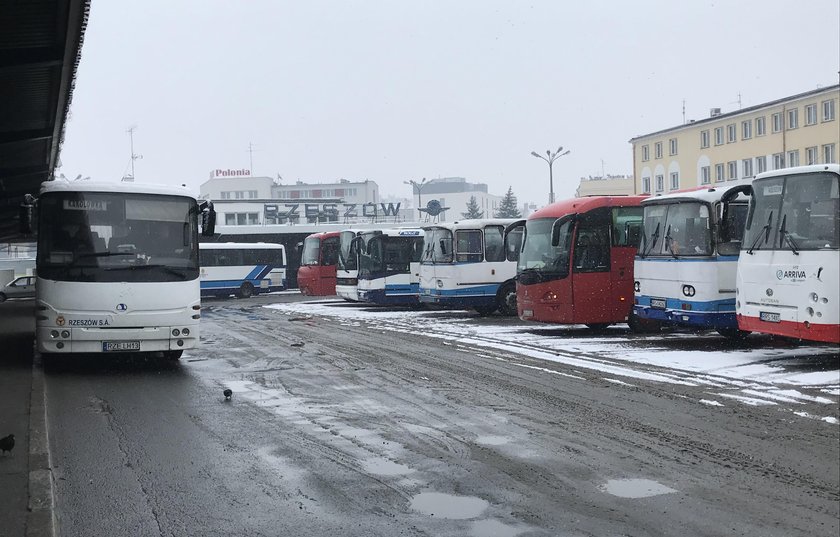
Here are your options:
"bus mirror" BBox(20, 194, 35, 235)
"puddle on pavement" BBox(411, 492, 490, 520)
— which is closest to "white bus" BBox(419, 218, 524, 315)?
"bus mirror" BBox(20, 194, 35, 235)

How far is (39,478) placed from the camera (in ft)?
23.1

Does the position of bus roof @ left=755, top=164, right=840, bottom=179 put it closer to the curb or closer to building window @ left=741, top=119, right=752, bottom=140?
the curb

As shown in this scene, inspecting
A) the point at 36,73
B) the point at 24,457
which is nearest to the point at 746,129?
the point at 36,73

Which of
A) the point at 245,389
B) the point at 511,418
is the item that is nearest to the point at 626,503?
the point at 511,418

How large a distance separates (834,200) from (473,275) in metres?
15.2

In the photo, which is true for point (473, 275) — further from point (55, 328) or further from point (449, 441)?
point (449, 441)

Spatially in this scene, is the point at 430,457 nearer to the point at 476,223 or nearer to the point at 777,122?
the point at 476,223

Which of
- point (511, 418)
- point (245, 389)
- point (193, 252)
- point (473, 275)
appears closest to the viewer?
point (511, 418)

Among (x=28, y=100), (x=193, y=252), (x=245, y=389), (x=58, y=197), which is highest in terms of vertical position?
(x=28, y=100)

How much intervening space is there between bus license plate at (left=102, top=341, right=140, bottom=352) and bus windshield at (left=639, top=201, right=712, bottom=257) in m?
10.0

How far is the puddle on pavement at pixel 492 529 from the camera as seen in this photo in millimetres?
5820

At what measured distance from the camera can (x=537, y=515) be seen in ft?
20.4

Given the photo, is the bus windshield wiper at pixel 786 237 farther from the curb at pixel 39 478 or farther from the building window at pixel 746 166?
the building window at pixel 746 166

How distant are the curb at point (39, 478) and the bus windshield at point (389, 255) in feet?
72.1
